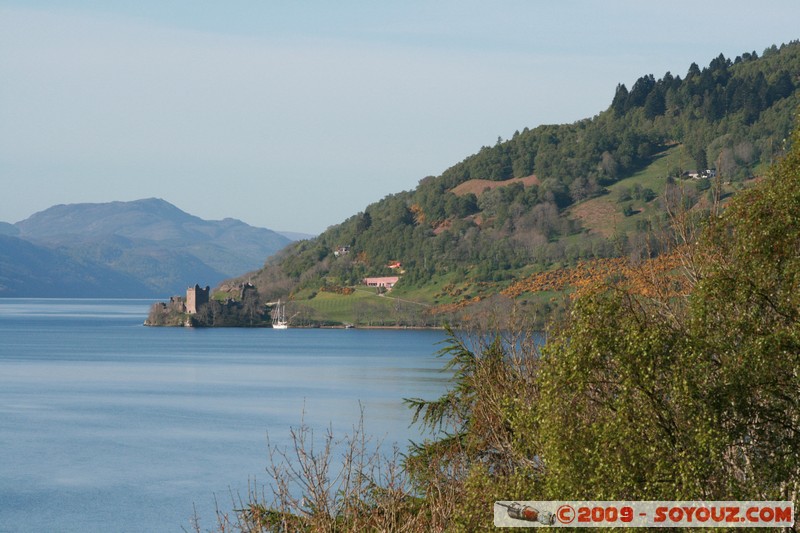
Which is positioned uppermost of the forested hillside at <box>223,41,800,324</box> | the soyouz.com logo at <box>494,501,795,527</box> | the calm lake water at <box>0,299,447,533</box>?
the forested hillside at <box>223,41,800,324</box>

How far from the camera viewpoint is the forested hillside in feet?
528

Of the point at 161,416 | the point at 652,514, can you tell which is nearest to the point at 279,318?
the point at 161,416

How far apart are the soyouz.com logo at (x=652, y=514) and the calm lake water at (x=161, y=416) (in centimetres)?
1140

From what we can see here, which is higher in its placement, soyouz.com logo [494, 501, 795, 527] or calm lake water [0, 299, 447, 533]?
soyouz.com logo [494, 501, 795, 527]

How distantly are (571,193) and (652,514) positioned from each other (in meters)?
174

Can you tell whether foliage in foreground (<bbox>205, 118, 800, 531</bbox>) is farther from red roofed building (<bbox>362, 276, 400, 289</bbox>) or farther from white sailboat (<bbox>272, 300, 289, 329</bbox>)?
red roofed building (<bbox>362, 276, 400, 289</bbox>)

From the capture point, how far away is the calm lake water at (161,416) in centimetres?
3056

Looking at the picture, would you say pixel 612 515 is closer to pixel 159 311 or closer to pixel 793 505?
pixel 793 505

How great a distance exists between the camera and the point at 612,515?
30.1ft

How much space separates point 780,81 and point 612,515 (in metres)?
188

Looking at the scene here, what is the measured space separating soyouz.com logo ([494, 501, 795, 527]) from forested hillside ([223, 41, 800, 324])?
5509 inches

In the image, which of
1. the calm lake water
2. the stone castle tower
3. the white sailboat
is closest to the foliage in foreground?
the calm lake water

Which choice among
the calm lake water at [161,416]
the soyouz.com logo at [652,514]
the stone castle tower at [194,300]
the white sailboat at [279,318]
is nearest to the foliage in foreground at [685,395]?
the soyouz.com logo at [652,514]

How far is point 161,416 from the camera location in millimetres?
50750
